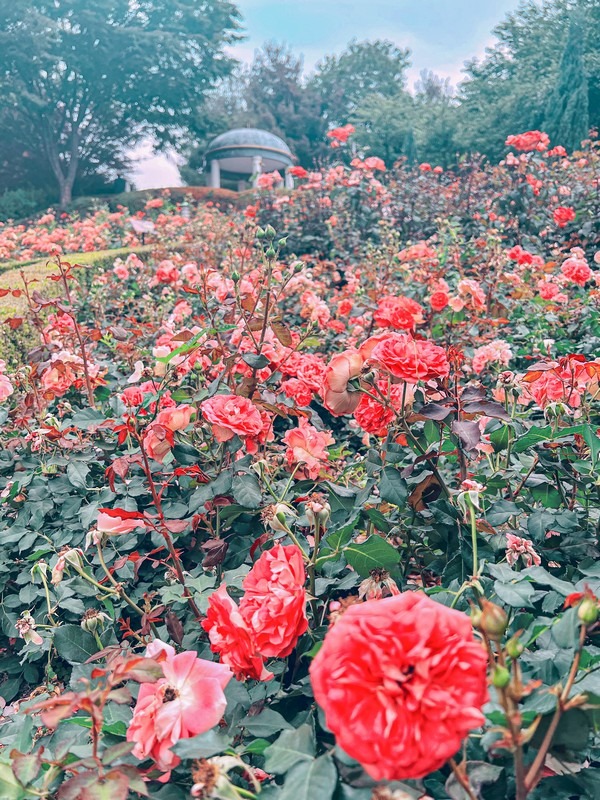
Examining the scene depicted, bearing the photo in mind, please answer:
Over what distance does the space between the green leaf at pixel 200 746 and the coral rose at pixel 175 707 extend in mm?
38

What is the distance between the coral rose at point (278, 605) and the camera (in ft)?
2.25

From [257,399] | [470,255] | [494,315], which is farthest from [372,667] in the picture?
[470,255]

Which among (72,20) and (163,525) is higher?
(72,20)

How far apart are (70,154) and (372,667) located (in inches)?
839

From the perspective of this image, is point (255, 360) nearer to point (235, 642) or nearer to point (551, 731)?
point (235, 642)

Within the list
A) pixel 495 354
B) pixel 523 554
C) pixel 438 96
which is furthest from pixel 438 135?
pixel 523 554

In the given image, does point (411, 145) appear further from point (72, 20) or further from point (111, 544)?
point (111, 544)

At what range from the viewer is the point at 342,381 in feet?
3.15

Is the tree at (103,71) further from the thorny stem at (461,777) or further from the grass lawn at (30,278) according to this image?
the thorny stem at (461,777)

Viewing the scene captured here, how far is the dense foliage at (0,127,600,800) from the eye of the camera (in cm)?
48

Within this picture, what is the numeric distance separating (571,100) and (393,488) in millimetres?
13743

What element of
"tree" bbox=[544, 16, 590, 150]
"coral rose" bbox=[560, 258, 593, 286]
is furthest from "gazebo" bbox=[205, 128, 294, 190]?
"coral rose" bbox=[560, 258, 593, 286]

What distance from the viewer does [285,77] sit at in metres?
26.0

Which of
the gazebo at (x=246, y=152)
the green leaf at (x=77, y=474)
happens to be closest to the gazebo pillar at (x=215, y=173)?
the gazebo at (x=246, y=152)
